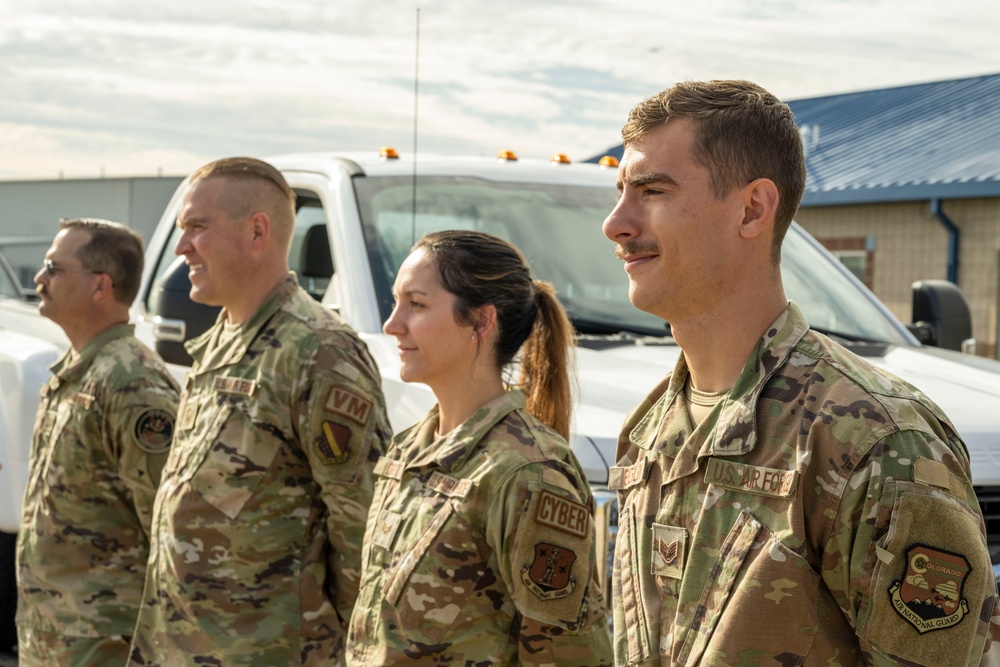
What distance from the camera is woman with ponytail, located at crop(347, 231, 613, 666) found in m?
2.60

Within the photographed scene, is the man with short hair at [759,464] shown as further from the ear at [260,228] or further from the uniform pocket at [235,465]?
the ear at [260,228]

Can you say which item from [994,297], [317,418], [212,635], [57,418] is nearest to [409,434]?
[317,418]

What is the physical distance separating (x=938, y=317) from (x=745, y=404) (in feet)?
11.4

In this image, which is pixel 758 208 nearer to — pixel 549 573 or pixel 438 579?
pixel 549 573

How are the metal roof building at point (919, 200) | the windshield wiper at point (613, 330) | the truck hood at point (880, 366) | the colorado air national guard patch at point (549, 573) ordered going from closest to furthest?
the colorado air national guard patch at point (549, 573) < the truck hood at point (880, 366) < the windshield wiper at point (613, 330) < the metal roof building at point (919, 200)

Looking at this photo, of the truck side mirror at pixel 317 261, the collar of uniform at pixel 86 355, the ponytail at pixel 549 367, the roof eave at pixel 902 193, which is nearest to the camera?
the ponytail at pixel 549 367

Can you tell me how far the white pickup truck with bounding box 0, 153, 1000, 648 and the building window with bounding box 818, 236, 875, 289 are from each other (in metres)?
13.1

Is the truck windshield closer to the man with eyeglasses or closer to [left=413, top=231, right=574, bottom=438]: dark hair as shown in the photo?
the man with eyeglasses

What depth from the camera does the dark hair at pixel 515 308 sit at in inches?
116

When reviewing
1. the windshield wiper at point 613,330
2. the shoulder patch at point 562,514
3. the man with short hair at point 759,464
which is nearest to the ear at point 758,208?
the man with short hair at point 759,464

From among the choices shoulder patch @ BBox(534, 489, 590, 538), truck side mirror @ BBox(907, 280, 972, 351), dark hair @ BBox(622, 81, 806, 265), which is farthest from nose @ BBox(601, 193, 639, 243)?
truck side mirror @ BBox(907, 280, 972, 351)

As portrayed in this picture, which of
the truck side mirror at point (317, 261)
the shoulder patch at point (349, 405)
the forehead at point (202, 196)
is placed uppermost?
the forehead at point (202, 196)

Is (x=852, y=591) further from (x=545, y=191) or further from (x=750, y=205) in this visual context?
(x=545, y=191)

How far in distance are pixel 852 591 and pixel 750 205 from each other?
0.54 meters
